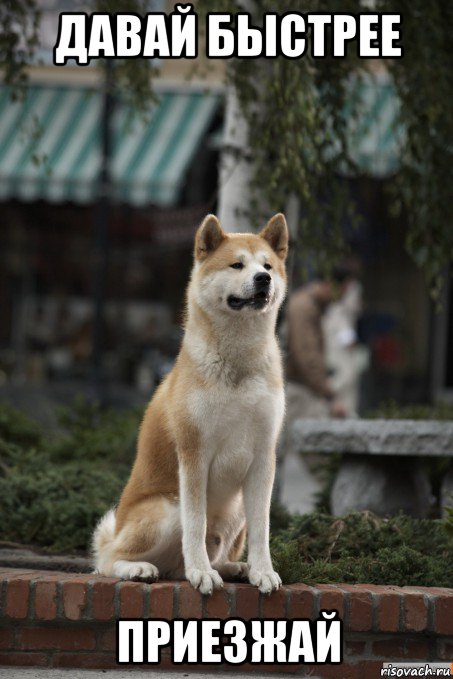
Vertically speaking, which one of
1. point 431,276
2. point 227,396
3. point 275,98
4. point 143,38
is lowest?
point 227,396

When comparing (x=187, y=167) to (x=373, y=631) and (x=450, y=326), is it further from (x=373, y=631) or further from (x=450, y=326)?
(x=373, y=631)

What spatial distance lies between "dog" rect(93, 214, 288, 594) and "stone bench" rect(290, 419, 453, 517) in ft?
6.55

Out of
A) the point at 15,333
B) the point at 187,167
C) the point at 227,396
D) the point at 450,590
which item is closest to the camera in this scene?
the point at 227,396

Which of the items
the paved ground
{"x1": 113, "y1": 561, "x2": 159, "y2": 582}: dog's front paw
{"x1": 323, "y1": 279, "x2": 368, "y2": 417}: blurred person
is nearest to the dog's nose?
{"x1": 113, "y1": 561, "x2": 159, "y2": 582}: dog's front paw

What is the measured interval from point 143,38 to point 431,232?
2188 millimetres

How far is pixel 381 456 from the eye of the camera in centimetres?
670

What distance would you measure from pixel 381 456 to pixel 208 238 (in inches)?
113

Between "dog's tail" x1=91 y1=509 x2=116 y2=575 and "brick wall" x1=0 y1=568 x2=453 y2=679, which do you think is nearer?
"brick wall" x1=0 y1=568 x2=453 y2=679

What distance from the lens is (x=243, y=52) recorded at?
6.23m

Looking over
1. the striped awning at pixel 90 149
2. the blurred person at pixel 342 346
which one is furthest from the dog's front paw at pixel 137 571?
the striped awning at pixel 90 149

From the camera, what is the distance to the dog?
4121 millimetres

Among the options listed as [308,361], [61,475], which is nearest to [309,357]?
[308,361]

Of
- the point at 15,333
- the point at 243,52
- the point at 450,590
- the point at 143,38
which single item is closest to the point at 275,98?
the point at 243,52

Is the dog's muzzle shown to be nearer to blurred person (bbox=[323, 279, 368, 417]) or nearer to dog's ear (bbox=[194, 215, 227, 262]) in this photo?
dog's ear (bbox=[194, 215, 227, 262])
